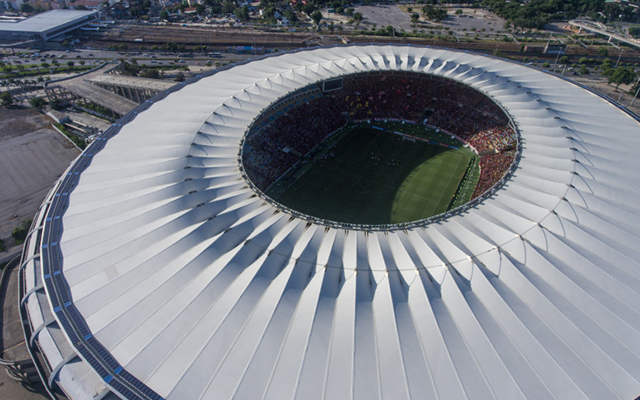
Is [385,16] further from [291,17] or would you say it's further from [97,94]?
[97,94]

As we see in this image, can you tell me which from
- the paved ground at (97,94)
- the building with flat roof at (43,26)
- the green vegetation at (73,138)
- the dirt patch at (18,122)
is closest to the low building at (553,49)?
the paved ground at (97,94)

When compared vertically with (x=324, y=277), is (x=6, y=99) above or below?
below

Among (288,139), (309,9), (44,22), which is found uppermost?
(309,9)

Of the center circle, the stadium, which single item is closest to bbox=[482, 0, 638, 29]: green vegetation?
the center circle

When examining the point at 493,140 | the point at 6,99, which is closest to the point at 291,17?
the point at 6,99

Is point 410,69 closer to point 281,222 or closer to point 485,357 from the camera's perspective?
point 281,222

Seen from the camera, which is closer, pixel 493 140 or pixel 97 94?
pixel 493 140

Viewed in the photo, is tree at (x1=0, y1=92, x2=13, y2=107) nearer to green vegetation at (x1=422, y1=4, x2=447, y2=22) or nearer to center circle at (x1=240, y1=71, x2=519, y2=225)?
center circle at (x1=240, y1=71, x2=519, y2=225)

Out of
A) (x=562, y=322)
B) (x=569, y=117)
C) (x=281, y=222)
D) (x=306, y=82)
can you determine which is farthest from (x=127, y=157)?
(x=569, y=117)
